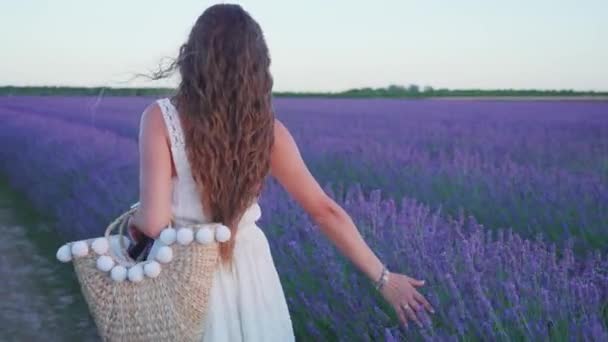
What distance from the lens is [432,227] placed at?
2.61 m

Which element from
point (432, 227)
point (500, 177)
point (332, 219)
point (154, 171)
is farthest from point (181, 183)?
point (500, 177)

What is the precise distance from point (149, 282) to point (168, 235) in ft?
0.30

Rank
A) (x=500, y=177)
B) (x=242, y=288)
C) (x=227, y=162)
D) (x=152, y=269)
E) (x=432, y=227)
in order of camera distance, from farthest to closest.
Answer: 1. (x=500, y=177)
2. (x=432, y=227)
3. (x=242, y=288)
4. (x=227, y=162)
5. (x=152, y=269)

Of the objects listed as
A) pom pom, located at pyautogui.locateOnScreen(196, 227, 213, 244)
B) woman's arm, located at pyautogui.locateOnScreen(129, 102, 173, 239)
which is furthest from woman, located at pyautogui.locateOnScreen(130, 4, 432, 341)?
pom pom, located at pyautogui.locateOnScreen(196, 227, 213, 244)

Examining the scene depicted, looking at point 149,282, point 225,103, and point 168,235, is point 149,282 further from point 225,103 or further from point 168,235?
point 225,103

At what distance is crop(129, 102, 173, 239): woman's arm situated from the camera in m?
1.52

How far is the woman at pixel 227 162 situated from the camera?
1547 mm

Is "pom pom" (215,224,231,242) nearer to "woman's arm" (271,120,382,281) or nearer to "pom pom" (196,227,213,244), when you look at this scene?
"pom pom" (196,227,213,244)

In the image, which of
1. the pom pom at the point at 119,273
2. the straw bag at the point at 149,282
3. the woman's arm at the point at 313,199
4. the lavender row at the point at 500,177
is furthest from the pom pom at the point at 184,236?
the lavender row at the point at 500,177

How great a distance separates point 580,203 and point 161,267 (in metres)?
2.41

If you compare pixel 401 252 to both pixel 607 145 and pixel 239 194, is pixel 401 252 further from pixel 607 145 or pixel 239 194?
pixel 607 145

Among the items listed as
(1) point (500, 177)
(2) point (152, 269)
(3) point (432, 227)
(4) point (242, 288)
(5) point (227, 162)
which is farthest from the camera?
(1) point (500, 177)

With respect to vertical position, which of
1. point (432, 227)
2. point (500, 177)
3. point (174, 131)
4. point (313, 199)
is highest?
point (174, 131)

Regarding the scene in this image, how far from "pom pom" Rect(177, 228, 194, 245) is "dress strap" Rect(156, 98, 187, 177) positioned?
15cm
